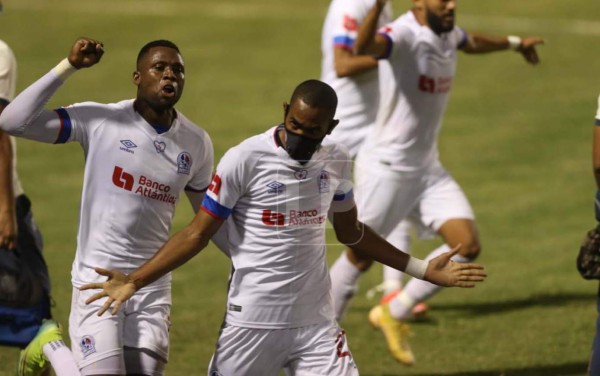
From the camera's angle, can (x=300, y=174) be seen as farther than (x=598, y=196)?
No

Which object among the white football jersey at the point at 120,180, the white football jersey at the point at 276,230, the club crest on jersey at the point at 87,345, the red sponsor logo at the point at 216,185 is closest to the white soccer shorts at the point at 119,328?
the club crest on jersey at the point at 87,345

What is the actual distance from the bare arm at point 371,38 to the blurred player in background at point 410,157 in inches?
0.7

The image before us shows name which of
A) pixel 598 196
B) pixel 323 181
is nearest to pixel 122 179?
pixel 323 181

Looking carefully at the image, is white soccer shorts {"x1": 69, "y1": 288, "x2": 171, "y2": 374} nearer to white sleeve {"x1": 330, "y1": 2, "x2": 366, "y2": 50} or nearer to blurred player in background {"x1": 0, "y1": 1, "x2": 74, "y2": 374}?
blurred player in background {"x1": 0, "y1": 1, "x2": 74, "y2": 374}

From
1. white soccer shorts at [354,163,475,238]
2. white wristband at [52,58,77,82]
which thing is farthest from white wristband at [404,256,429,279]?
white soccer shorts at [354,163,475,238]

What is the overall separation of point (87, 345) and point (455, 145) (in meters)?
11.7

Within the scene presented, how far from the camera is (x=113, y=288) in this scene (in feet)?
23.6

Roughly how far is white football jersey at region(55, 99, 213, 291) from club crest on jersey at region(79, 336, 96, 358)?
331 mm

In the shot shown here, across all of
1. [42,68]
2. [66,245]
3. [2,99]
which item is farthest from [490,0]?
[2,99]

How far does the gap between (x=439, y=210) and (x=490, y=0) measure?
1585cm

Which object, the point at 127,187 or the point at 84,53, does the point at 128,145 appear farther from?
the point at 84,53

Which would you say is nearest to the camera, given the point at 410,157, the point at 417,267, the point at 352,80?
the point at 417,267

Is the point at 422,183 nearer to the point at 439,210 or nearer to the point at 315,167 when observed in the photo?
the point at 439,210

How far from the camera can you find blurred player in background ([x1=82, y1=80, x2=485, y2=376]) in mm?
7312
